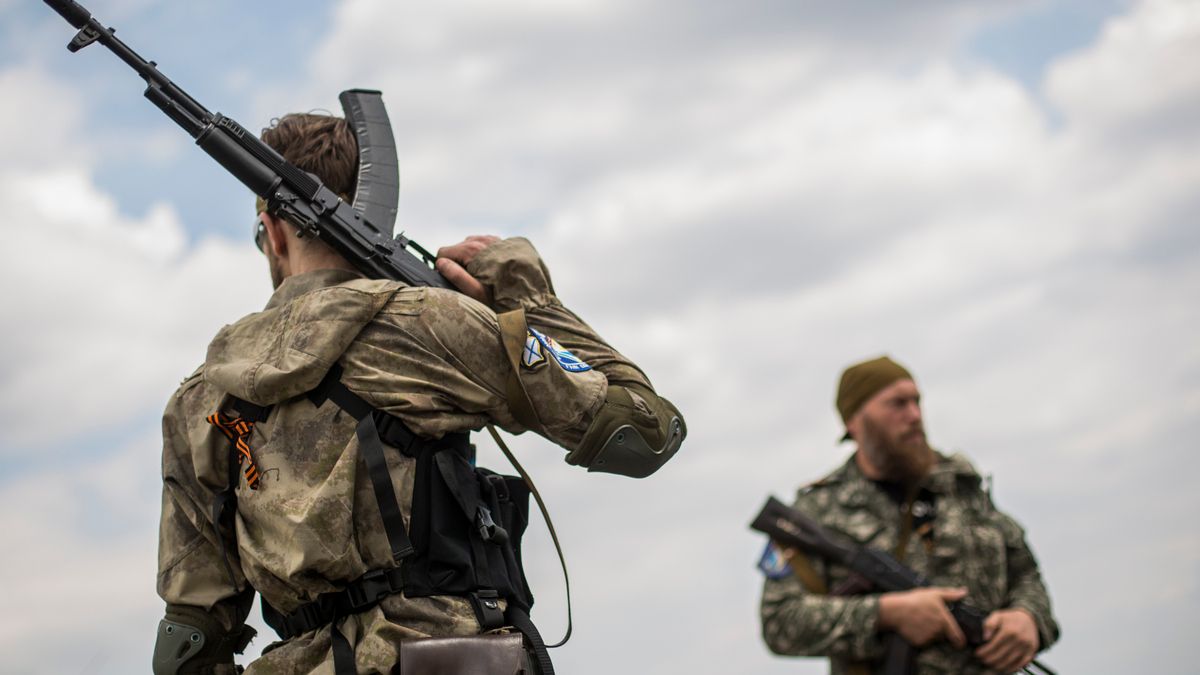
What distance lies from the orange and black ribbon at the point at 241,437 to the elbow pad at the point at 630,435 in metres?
0.88

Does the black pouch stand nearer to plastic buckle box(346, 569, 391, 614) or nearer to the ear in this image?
plastic buckle box(346, 569, 391, 614)

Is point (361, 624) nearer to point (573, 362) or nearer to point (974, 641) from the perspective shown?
point (573, 362)

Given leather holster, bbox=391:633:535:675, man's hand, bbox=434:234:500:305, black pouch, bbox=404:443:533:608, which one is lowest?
leather holster, bbox=391:633:535:675

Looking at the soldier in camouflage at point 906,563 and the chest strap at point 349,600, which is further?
the soldier in camouflage at point 906,563

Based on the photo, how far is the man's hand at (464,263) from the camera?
12.7 feet

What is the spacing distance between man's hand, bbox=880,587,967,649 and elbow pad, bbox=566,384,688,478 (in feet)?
6.37

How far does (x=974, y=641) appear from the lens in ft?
16.9

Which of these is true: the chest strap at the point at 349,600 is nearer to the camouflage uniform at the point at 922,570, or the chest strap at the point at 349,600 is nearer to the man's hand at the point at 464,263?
the man's hand at the point at 464,263

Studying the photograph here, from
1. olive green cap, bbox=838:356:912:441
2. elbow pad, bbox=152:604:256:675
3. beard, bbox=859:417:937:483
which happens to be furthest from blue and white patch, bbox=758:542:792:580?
elbow pad, bbox=152:604:256:675

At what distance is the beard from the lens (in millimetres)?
5559

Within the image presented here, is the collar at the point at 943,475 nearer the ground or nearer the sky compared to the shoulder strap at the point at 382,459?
nearer the sky

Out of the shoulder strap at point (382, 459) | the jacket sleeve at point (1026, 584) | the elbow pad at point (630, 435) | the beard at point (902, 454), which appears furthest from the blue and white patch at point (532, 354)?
the jacket sleeve at point (1026, 584)

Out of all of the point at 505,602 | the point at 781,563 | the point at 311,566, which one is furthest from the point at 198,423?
the point at 781,563

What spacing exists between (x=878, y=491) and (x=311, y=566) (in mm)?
3228
